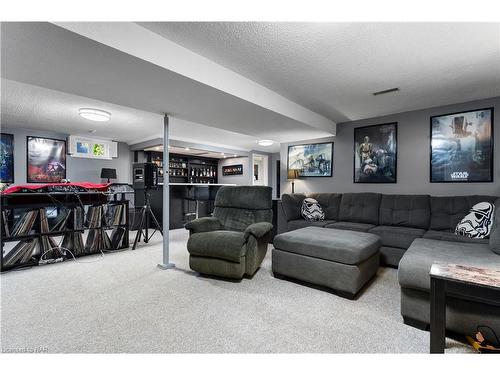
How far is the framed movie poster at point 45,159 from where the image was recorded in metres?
5.07

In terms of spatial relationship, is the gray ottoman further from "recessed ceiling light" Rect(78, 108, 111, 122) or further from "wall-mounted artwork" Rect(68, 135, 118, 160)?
"wall-mounted artwork" Rect(68, 135, 118, 160)

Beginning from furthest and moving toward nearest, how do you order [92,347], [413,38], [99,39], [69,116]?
[69,116]
[413,38]
[99,39]
[92,347]

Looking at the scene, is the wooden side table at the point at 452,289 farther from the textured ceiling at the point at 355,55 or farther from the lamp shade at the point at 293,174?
the lamp shade at the point at 293,174

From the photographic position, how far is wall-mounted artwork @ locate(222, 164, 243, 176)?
28.9ft

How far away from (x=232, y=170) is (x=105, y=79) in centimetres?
704

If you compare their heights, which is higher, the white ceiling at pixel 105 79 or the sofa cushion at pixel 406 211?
the white ceiling at pixel 105 79

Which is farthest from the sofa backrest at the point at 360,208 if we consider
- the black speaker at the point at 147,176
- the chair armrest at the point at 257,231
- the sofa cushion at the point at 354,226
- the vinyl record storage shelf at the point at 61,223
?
the vinyl record storage shelf at the point at 61,223

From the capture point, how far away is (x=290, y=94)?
307cm

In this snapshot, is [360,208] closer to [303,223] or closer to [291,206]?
[303,223]

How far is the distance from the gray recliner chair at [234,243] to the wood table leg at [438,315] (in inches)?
58.5

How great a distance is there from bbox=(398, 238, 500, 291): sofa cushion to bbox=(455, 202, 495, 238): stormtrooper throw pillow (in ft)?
1.62
